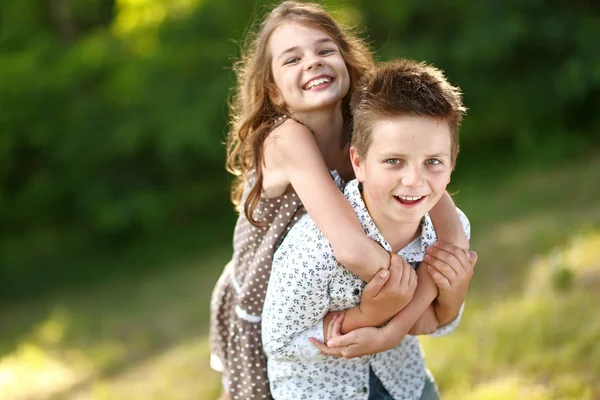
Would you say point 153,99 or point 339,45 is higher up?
point 153,99

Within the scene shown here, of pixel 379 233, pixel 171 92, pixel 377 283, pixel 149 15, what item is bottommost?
pixel 377 283

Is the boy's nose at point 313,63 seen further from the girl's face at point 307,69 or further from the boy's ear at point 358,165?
the boy's ear at point 358,165

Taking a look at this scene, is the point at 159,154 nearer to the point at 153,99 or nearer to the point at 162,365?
the point at 153,99

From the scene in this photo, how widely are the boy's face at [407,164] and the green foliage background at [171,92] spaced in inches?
261

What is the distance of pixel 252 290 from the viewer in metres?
2.45

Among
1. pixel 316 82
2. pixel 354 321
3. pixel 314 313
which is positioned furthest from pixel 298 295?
pixel 316 82

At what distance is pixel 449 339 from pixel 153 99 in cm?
601

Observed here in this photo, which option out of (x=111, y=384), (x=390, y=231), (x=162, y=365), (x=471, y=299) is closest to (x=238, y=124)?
(x=390, y=231)

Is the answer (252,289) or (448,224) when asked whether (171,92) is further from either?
(448,224)

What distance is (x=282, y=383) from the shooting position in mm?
2322

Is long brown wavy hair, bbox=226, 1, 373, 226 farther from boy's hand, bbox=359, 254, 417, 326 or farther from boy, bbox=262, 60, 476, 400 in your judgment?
boy's hand, bbox=359, 254, 417, 326

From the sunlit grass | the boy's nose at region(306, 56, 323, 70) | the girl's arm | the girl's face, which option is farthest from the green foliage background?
the girl's arm

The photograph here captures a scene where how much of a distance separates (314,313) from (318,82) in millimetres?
737

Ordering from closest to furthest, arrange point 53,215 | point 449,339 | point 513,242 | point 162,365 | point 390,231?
point 390,231 < point 449,339 < point 162,365 < point 513,242 < point 53,215
